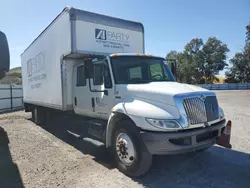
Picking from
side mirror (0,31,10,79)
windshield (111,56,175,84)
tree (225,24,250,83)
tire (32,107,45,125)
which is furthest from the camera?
tree (225,24,250,83)

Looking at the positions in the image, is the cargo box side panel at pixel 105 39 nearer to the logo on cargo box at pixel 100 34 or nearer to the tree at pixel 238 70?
the logo on cargo box at pixel 100 34

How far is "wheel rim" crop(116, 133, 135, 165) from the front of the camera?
4.41 meters

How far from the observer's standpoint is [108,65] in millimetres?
5363

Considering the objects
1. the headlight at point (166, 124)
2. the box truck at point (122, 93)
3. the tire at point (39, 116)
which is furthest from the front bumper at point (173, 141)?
the tire at point (39, 116)

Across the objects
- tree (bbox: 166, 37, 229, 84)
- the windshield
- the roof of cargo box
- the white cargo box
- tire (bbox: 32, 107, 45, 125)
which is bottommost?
tire (bbox: 32, 107, 45, 125)

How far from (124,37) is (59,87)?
2.60m

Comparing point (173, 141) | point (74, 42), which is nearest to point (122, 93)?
point (173, 141)

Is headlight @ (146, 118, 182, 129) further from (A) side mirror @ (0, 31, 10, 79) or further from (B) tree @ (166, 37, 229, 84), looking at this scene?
(B) tree @ (166, 37, 229, 84)

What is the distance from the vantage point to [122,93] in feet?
16.4

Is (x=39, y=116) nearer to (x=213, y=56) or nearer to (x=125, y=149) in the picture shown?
(x=125, y=149)

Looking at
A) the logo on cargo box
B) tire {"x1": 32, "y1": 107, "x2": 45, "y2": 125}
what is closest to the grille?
the logo on cargo box

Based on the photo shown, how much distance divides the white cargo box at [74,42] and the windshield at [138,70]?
4.50 feet

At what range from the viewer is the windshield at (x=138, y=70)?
529 cm

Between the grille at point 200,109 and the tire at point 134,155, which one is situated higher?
the grille at point 200,109
